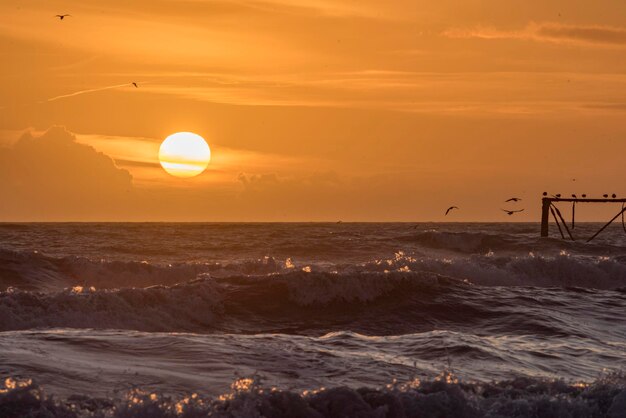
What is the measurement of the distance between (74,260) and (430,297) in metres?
15.2

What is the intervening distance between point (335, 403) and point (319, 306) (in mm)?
13886

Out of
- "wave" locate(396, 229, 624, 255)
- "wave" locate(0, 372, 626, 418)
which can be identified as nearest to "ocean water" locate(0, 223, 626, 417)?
"wave" locate(0, 372, 626, 418)

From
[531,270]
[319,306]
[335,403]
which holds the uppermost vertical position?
[531,270]

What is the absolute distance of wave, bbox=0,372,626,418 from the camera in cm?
1078

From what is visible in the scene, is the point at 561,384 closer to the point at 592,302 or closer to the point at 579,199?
the point at 592,302

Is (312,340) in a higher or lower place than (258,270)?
lower

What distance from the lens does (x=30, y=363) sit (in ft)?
44.9

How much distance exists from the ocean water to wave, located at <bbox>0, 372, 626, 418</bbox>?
0.07ft

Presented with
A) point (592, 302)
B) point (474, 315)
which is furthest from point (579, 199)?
point (474, 315)

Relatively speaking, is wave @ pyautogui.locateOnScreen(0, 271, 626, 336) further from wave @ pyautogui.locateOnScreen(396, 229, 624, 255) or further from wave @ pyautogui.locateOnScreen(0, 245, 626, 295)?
wave @ pyautogui.locateOnScreen(396, 229, 624, 255)

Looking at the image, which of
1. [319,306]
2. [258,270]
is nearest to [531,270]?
[258,270]

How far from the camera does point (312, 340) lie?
17.9 m

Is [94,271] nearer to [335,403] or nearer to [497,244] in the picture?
[335,403]

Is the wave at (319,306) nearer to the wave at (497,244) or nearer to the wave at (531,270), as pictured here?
the wave at (531,270)
